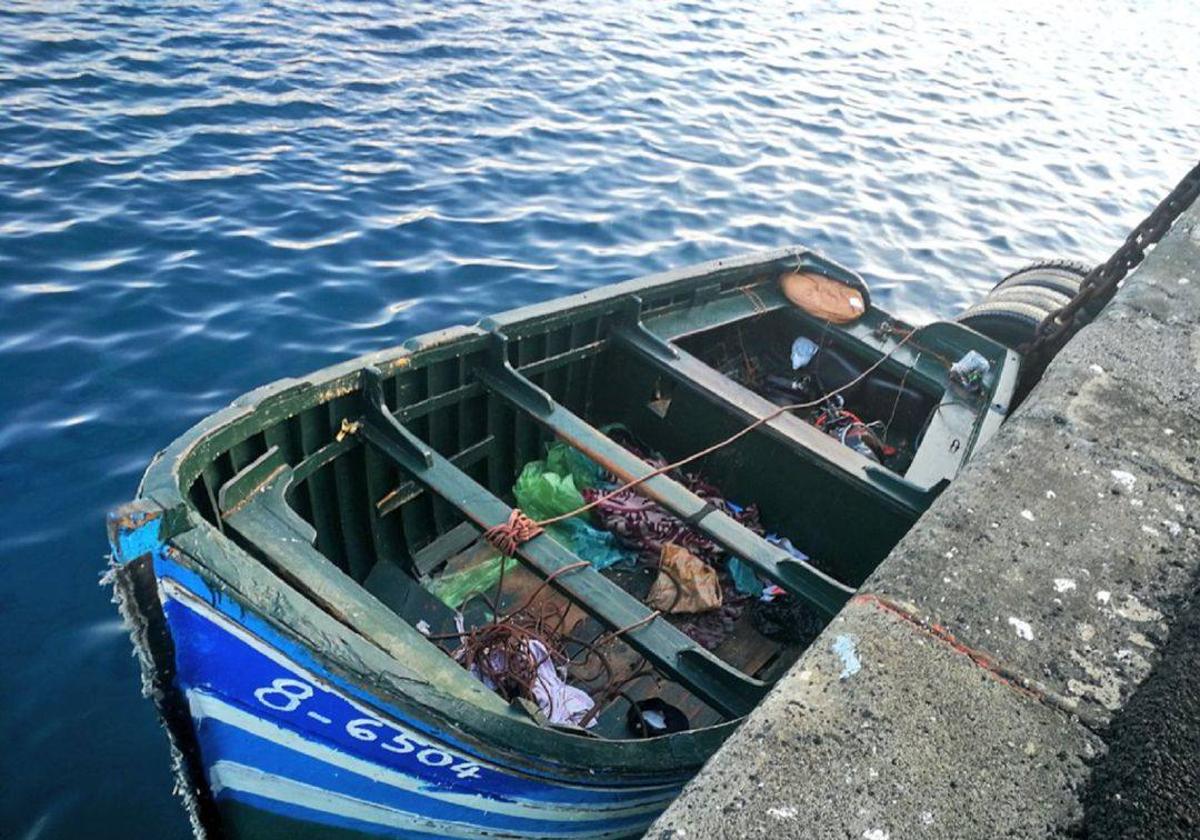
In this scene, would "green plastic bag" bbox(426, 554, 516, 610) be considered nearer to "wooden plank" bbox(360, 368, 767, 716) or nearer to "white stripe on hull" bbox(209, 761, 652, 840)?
"wooden plank" bbox(360, 368, 767, 716)

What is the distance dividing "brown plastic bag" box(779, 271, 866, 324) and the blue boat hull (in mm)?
4561

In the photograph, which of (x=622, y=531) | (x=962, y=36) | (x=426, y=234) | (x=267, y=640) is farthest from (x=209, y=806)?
(x=962, y=36)

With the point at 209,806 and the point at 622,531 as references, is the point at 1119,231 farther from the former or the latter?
the point at 209,806

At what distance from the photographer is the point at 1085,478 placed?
3508 millimetres

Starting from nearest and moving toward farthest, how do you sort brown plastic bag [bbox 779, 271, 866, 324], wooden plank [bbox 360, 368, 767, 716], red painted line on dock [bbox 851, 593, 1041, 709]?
red painted line on dock [bbox 851, 593, 1041, 709] → wooden plank [bbox 360, 368, 767, 716] → brown plastic bag [bbox 779, 271, 866, 324]

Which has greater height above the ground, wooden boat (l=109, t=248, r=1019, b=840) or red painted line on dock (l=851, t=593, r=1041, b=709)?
red painted line on dock (l=851, t=593, r=1041, b=709)

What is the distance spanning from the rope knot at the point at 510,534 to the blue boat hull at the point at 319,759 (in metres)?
1.13

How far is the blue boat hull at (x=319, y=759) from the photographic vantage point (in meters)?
3.03

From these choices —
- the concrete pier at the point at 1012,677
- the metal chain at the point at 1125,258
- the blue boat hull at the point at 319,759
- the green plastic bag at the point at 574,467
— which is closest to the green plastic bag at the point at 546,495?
the green plastic bag at the point at 574,467

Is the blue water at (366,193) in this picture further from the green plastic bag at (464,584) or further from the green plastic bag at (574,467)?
the green plastic bag at (574,467)

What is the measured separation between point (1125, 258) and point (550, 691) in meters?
5.12

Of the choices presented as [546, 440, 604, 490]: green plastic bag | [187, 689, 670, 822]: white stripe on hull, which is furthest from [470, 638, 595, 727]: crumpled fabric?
[546, 440, 604, 490]: green plastic bag

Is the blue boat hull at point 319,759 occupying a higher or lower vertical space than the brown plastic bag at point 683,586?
higher

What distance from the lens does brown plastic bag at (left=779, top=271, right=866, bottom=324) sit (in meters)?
7.17
